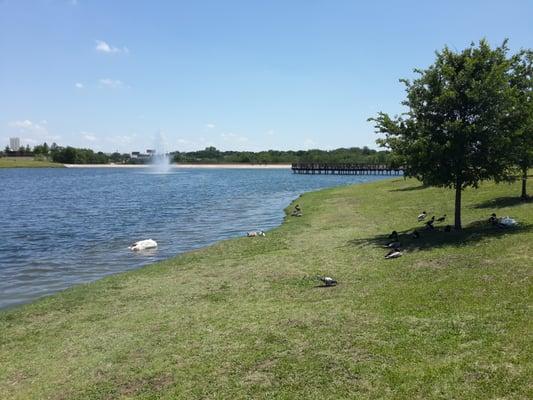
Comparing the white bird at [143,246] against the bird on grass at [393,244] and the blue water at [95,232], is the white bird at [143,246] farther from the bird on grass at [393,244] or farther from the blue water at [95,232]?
the bird on grass at [393,244]

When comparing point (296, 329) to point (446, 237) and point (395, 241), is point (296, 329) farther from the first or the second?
point (446, 237)

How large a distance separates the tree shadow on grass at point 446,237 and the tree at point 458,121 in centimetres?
102

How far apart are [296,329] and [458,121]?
463 inches

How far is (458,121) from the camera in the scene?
18609mm

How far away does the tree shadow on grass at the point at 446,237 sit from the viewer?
1770cm

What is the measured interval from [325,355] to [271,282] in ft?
20.4

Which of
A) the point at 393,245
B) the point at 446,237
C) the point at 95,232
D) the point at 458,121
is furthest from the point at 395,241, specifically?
the point at 95,232

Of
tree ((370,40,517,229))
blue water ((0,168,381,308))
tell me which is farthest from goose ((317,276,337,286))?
blue water ((0,168,381,308))

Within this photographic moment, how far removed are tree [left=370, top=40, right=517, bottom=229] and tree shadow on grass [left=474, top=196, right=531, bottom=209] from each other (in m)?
5.51

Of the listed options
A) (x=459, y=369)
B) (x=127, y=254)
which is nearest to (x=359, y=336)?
(x=459, y=369)

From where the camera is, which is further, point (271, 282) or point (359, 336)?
point (271, 282)

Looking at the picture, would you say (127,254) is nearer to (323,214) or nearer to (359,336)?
(323,214)

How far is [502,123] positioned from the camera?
63.3ft

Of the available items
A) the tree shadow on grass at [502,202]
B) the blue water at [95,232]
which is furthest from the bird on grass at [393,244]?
the blue water at [95,232]
